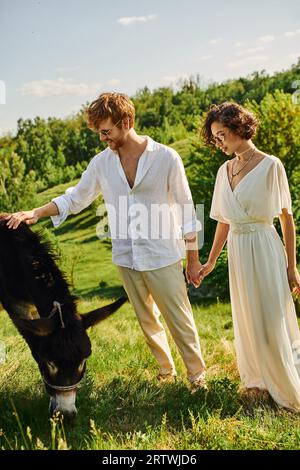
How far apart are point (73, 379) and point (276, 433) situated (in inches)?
69.2

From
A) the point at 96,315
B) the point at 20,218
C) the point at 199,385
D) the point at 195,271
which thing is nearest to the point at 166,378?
the point at 199,385

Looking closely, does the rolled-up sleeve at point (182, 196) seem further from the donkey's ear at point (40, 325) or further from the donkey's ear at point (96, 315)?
the donkey's ear at point (40, 325)

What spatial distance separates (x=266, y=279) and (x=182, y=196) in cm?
112

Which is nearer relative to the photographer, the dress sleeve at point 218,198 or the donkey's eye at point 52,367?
the donkey's eye at point 52,367

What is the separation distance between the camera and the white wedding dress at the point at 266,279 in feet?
15.0

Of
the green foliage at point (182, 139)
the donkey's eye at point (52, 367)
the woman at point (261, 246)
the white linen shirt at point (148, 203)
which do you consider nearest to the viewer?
the donkey's eye at point (52, 367)

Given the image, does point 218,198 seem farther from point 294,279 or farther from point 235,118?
point 294,279

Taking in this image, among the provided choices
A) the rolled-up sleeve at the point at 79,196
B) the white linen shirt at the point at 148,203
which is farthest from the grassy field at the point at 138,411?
the rolled-up sleeve at the point at 79,196

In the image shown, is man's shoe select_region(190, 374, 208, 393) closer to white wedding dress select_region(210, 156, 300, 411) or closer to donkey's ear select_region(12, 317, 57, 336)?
white wedding dress select_region(210, 156, 300, 411)

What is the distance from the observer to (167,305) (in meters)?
4.89

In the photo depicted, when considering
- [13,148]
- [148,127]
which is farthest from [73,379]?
[148,127]

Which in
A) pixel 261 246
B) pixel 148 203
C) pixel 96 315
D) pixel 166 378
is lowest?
pixel 166 378
